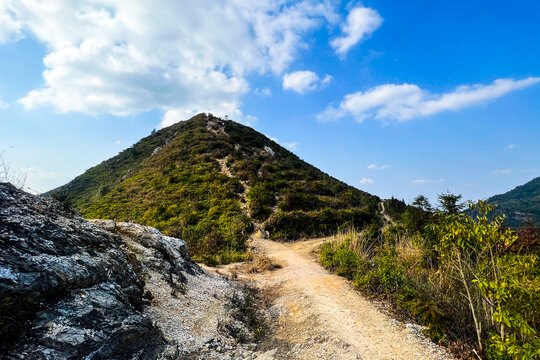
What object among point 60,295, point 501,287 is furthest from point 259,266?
point 501,287

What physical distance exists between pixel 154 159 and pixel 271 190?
1890 cm

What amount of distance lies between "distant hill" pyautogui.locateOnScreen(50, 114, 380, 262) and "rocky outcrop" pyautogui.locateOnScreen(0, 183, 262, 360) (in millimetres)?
6165

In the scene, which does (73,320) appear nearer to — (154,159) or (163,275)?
(163,275)

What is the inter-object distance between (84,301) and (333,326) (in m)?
3.80

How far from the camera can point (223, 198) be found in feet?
72.1

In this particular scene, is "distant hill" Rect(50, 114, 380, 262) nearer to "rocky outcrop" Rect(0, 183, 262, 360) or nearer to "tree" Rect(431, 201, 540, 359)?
"rocky outcrop" Rect(0, 183, 262, 360)

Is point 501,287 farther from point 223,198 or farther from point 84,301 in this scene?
point 223,198

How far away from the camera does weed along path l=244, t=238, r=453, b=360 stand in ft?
12.6

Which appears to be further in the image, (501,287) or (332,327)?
(332,327)

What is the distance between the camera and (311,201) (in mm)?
21547

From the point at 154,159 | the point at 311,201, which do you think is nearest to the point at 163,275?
the point at 311,201

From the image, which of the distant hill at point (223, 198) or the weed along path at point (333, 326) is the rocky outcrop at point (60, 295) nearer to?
the weed along path at point (333, 326)

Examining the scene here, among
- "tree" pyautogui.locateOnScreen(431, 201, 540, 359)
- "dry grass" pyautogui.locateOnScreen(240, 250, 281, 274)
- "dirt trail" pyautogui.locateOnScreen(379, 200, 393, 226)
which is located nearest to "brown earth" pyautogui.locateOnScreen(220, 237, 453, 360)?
"tree" pyautogui.locateOnScreen(431, 201, 540, 359)

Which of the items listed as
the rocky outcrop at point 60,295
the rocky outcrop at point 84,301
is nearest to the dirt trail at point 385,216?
the rocky outcrop at point 84,301
